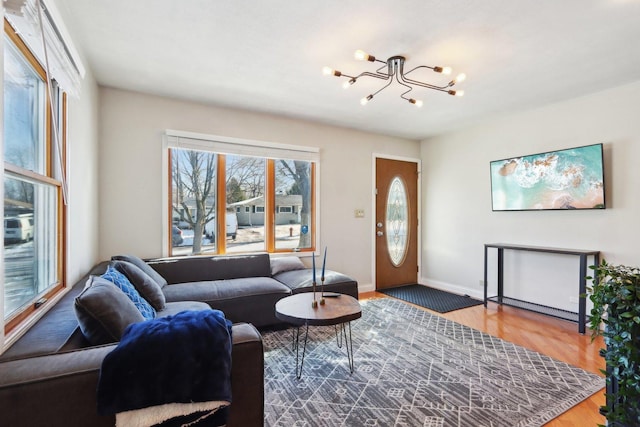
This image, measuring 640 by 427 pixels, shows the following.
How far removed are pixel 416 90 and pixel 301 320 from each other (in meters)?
2.56

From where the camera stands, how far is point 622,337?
3.73ft

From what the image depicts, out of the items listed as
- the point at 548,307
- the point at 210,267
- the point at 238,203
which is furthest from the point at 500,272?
the point at 210,267

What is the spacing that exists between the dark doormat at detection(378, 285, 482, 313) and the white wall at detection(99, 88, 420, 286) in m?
0.61

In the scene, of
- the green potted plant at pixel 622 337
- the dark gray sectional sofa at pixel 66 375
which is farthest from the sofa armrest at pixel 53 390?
the green potted plant at pixel 622 337

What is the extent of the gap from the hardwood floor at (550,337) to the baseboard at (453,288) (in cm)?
30

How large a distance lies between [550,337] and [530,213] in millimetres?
1477

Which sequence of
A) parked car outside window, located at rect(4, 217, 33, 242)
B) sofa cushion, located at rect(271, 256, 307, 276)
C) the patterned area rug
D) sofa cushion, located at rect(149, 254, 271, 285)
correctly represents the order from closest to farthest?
parked car outside window, located at rect(4, 217, 33, 242), the patterned area rug, sofa cushion, located at rect(149, 254, 271, 285), sofa cushion, located at rect(271, 256, 307, 276)

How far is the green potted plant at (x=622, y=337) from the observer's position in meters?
1.11

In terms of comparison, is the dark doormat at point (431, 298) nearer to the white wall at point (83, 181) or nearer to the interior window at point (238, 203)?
the interior window at point (238, 203)

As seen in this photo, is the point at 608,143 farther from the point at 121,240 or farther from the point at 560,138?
the point at 121,240

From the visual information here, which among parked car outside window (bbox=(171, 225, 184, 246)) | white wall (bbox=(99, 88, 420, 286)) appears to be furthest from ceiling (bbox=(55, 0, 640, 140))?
parked car outside window (bbox=(171, 225, 184, 246))

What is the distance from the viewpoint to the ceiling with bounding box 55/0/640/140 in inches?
74.6

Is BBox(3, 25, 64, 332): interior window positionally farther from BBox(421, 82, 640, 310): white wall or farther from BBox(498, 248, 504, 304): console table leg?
BBox(421, 82, 640, 310): white wall

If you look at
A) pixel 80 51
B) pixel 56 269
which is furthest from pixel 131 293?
pixel 80 51
